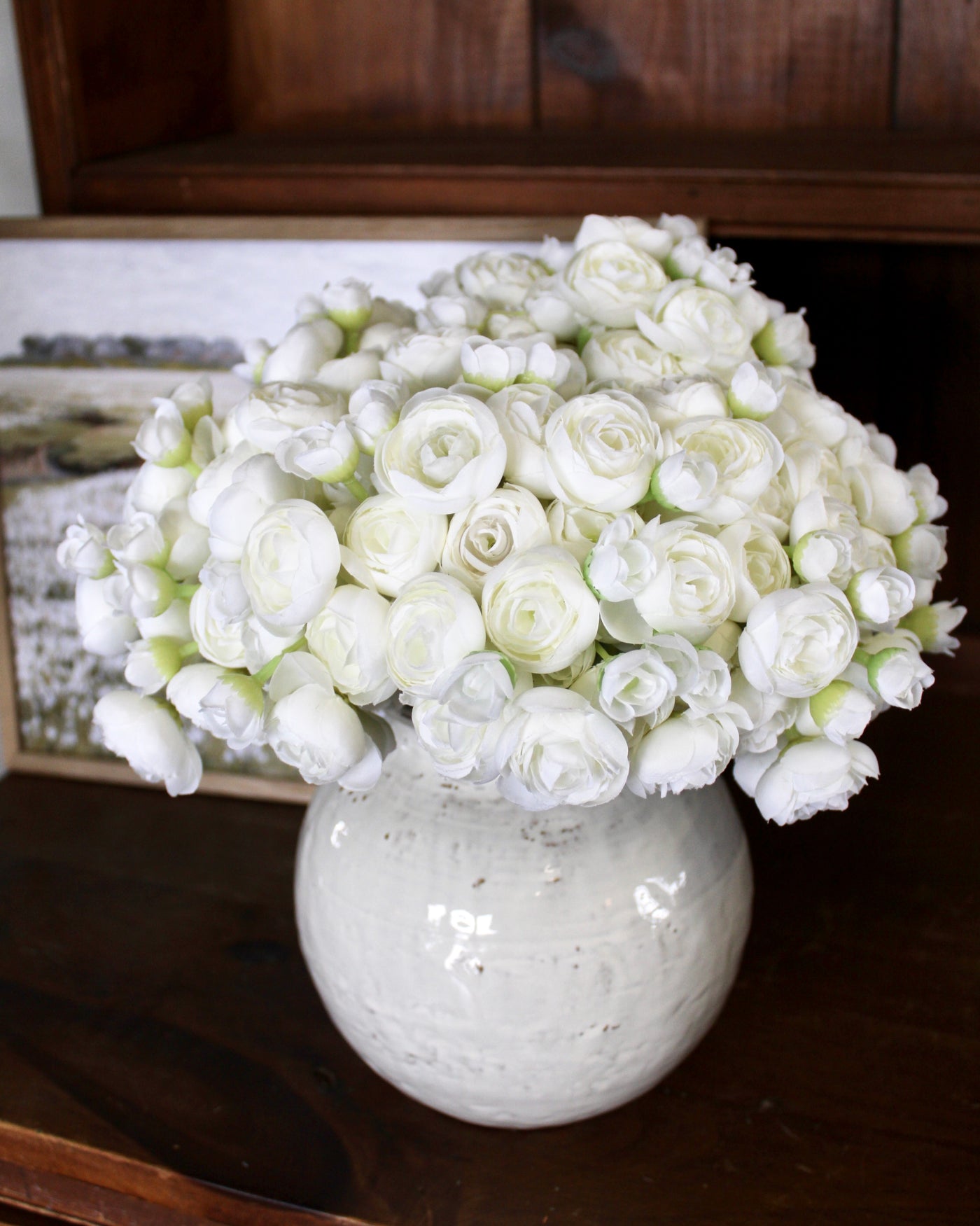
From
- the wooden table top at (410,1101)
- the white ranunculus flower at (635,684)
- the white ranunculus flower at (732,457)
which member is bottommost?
the wooden table top at (410,1101)

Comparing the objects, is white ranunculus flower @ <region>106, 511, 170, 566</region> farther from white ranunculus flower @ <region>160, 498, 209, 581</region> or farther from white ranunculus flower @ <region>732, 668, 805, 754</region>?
white ranunculus flower @ <region>732, 668, 805, 754</region>

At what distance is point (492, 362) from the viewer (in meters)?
0.52

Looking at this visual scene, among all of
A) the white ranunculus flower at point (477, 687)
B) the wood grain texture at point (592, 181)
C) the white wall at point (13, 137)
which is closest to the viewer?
the white ranunculus flower at point (477, 687)

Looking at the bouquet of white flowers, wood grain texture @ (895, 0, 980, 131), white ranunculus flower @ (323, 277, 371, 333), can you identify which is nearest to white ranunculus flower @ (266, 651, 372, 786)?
the bouquet of white flowers

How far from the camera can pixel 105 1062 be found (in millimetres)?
720

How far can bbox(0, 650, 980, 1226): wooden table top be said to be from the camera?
2.05ft

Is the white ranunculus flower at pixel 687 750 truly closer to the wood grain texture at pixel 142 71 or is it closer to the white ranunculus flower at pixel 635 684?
the white ranunculus flower at pixel 635 684

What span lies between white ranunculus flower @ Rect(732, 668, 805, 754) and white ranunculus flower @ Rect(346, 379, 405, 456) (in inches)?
7.2

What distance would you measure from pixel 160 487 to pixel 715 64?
680 mm

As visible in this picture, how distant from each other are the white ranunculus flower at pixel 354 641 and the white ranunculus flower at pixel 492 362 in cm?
11

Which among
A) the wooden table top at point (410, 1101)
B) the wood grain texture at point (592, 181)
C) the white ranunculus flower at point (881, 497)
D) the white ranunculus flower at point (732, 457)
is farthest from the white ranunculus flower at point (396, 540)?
the wood grain texture at point (592, 181)

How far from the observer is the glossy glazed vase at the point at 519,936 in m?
0.58

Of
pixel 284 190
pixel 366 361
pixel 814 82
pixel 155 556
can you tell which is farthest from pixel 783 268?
pixel 155 556

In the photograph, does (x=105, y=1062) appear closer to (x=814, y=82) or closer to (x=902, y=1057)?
(x=902, y=1057)
